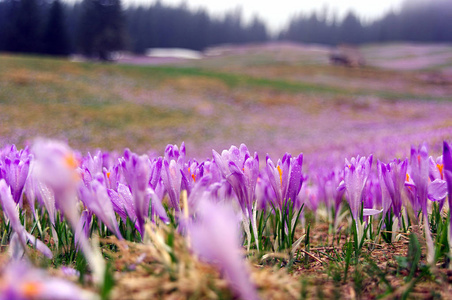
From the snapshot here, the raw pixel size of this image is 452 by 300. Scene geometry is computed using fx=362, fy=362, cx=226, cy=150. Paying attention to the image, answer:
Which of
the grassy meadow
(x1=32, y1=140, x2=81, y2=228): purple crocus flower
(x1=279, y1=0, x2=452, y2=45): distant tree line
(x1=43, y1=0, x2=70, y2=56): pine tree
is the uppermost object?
(x1=279, y1=0, x2=452, y2=45): distant tree line

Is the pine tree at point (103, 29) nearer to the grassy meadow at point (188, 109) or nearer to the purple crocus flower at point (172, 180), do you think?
the grassy meadow at point (188, 109)

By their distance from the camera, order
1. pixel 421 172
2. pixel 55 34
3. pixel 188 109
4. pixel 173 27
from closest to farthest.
Result: pixel 421 172 → pixel 188 109 → pixel 55 34 → pixel 173 27

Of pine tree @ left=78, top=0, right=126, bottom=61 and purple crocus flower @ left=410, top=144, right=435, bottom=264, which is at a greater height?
pine tree @ left=78, top=0, right=126, bottom=61

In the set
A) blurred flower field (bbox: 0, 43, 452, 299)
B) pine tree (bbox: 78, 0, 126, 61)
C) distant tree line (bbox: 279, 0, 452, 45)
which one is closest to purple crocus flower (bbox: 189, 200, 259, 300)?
blurred flower field (bbox: 0, 43, 452, 299)

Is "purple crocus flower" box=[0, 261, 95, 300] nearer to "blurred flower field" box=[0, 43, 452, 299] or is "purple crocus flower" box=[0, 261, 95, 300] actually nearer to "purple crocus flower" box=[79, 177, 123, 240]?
"blurred flower field" box=[0, 43, 452, 299]

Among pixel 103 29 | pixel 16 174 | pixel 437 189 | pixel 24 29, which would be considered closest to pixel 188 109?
pixel 16 174

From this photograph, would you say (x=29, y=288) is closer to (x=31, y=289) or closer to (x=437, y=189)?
(x=31, y=289)

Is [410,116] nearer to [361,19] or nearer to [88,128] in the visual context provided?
[88,128]
